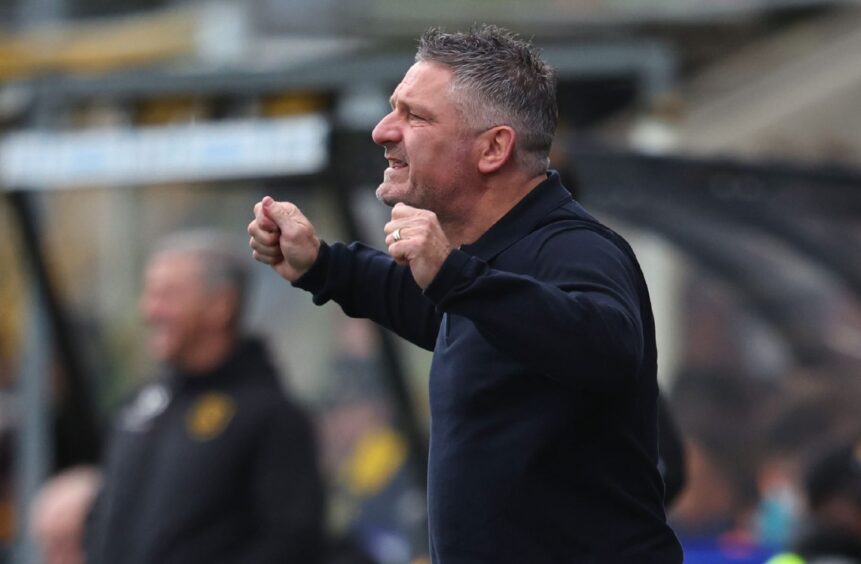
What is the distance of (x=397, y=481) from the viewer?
718 centimetres

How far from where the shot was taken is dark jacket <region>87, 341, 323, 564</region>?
5.12m

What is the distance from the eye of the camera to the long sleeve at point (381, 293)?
3102 mm

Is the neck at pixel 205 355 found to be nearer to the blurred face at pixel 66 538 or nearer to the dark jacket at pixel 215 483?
the dark jacket at pixel 215 483

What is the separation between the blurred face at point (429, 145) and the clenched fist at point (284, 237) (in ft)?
0.47

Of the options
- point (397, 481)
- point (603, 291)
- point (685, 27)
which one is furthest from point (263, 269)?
point (603, 291)

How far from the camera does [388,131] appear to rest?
2.93 metres

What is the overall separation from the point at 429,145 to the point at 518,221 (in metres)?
0.18

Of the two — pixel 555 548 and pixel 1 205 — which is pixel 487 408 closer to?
pixel 555 548

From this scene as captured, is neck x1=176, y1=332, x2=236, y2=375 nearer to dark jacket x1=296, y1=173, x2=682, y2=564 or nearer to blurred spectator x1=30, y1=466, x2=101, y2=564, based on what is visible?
blurred spectator x1=30, y1=466, x2=101, y2=564

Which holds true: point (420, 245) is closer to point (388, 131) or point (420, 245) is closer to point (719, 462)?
point (388, 131)

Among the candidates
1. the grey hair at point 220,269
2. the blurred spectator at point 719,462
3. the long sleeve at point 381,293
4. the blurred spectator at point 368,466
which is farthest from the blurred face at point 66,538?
the long sleeve at point 381,293

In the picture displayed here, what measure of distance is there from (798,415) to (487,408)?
3961 millimetres

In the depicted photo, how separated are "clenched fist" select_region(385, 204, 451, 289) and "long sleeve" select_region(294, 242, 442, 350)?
42 cm

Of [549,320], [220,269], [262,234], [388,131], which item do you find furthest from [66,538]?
[549,320]
